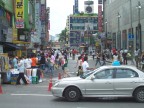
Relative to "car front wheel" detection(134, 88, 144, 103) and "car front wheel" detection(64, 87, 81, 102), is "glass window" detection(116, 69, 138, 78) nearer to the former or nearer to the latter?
"car front wheel" detection(134, 88, 144, 103)

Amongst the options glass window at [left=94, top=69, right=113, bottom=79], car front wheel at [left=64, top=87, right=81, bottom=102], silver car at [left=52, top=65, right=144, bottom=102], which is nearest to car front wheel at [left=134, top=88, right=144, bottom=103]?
silver car at [left=52, top=65, right=144, bottom=102]

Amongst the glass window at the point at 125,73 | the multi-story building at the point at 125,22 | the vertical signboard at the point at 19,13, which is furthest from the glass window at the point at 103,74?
the multi-story building at the point at 125,22

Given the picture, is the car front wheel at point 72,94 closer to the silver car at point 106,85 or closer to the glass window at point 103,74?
the silver car at point 106,85

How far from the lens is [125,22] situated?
240 feet

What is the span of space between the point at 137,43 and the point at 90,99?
46.6m

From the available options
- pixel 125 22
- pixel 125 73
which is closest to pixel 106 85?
pixel 125 73

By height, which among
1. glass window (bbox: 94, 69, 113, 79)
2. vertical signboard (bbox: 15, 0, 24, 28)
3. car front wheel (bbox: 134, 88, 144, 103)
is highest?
vertical signboard (bbox: 15, 0, 24, 28)

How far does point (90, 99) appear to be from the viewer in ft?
52.4

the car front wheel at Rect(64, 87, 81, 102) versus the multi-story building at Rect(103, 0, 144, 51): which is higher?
the multi-story building at Rect(103, 0, 144, 51)

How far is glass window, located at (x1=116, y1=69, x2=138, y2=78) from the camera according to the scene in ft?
49.6

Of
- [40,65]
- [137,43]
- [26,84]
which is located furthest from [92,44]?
[26,84]

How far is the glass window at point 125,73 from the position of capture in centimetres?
1512

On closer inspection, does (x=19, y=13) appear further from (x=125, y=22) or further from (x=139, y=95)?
(x=125, y=22)

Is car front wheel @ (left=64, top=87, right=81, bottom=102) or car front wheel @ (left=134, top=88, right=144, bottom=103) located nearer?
car front wheel @ (left=134, top=88, right=144, bottom=103)
